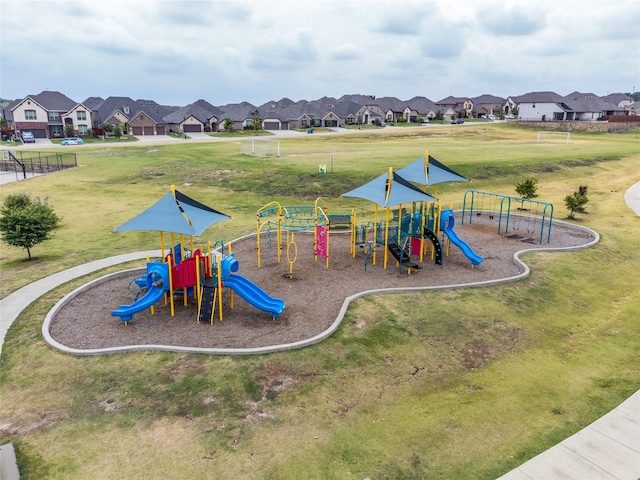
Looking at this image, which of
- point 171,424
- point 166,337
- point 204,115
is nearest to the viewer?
point 171,424

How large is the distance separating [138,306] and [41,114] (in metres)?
88.0

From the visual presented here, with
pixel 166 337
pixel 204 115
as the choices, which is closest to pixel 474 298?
pixel 166 337

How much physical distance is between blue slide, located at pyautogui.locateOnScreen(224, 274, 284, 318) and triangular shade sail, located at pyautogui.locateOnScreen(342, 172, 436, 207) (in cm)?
613

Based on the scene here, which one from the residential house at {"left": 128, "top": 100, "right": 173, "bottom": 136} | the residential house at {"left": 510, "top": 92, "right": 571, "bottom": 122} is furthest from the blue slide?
the residential house at {"left": 510, "top": 92, "right": 571, "bottom": 122}

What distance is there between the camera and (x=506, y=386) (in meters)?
10.8

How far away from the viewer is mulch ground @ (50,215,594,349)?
1298 cm

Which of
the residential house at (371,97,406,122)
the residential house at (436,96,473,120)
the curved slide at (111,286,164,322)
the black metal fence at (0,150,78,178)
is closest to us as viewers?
the curved slide at (111,286,164,322)

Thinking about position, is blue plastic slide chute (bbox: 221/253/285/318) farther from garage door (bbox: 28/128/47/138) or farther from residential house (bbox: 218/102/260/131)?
residential house (bbox: 218/102/260/131)

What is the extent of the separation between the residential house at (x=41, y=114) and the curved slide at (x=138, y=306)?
285 feet

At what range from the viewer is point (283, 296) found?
15.8m

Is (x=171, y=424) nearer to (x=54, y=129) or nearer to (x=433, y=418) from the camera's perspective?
(x=433, y=418)

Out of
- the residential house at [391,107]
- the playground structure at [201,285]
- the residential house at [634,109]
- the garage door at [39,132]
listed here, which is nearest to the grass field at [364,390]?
the playground structure at [201,285]

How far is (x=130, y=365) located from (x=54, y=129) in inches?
3586

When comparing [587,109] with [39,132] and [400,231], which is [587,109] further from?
[39,132]
